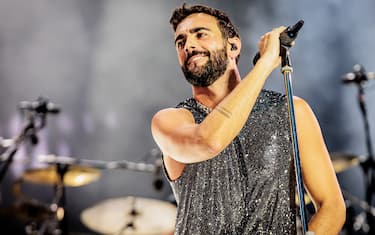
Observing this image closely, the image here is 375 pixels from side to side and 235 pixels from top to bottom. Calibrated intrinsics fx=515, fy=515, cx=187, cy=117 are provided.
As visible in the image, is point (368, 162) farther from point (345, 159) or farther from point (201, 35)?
point (201, 35)

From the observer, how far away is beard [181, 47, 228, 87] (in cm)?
205

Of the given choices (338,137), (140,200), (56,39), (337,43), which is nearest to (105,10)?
(56,39)

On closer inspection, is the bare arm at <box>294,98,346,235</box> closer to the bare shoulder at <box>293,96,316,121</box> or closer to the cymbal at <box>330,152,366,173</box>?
the bare shoulder at <box>293,96,316,121</box>

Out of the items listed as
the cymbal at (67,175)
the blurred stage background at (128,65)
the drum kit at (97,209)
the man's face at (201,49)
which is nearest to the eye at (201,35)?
the man's face at (201,49)

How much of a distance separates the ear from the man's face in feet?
0.16

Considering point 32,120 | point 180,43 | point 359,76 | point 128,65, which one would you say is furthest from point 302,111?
point 128,65

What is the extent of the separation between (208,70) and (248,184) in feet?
1.59

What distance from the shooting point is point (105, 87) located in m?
6.98

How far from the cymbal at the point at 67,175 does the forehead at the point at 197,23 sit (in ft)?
13.6

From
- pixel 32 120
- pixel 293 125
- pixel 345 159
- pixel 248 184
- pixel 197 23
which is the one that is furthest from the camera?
pixel 345 159

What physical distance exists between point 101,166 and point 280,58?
14.1ft

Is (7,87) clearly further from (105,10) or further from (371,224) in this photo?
(371,224)

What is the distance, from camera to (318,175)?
6.37 ft

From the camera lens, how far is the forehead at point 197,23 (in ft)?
6.95
